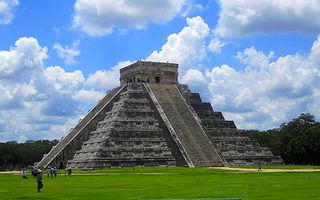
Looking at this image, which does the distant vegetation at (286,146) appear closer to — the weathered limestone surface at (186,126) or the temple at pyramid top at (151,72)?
the weathered limestone surface at (186,126)

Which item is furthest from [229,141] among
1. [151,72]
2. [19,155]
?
[19,155]

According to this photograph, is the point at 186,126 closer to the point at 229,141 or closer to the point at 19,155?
the point at 229,141

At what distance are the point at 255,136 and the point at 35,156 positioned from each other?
3316 cm

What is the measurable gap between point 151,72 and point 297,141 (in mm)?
19632

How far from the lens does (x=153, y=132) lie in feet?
164

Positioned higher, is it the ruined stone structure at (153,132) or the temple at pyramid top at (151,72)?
the temple at pyramid top at (151,72)

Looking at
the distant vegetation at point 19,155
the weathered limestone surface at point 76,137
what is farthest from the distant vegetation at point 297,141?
the distant vegetation at point 19,155

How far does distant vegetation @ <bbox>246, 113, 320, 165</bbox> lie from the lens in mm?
61503

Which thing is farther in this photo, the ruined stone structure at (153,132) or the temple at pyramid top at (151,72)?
the temple at pyramid top at (151,72)

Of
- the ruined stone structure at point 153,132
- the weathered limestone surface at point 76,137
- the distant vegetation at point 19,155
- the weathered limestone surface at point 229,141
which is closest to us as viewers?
the ruined stone structure at point 153,132

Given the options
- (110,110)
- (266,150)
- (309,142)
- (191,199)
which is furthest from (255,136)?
(191,199)

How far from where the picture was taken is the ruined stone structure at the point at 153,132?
47.2 metres

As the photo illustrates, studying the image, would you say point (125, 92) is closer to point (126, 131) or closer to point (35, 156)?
point (126, 131)

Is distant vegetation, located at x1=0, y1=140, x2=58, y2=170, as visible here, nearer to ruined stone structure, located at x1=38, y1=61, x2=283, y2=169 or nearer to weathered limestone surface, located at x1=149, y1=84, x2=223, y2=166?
ruined stone structure, located at x1=38, y1=61, x2=283, y2=169
